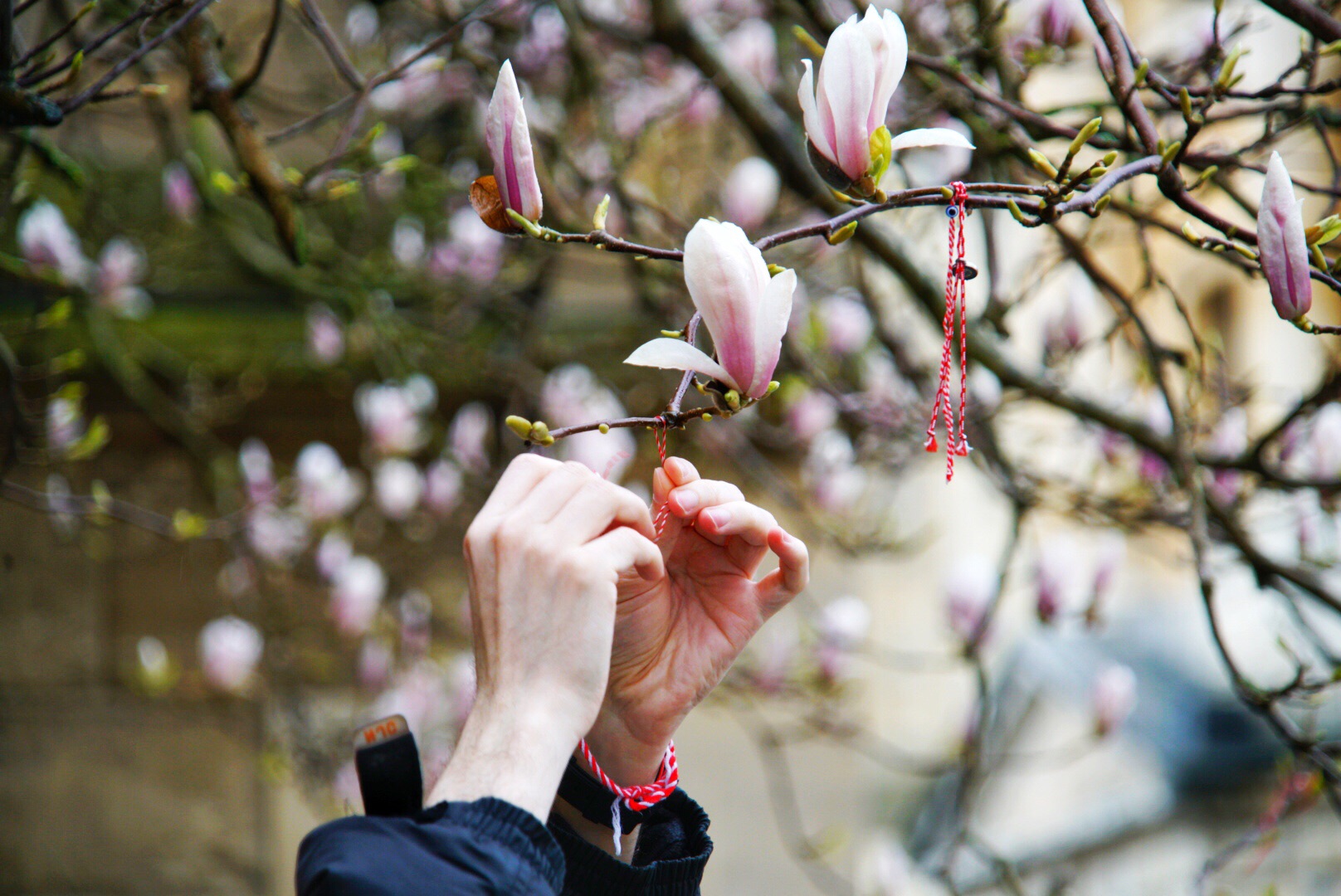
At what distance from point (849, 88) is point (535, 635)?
0.45m

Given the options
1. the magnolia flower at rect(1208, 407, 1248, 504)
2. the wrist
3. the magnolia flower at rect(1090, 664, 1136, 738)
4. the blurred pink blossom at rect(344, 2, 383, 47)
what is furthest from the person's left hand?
the blurred pink blossom at rect(344, 2, 383, 47)

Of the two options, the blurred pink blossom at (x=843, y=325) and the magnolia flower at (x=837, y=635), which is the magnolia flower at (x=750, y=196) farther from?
the magnolia flower at (x=837, y=635)

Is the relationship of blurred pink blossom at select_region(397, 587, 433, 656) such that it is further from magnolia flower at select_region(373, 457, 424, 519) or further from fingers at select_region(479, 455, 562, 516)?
fingers at select_region(479, 455, 562, 516)

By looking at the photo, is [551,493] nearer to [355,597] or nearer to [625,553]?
[625,553]

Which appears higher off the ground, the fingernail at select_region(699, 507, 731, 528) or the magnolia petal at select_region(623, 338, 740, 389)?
the magnolia petal at select_region(623, 338, 740, 389)

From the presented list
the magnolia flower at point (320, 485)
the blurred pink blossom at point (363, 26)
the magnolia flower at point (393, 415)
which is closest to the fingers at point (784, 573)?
the magnolia flower at point (393, 415)

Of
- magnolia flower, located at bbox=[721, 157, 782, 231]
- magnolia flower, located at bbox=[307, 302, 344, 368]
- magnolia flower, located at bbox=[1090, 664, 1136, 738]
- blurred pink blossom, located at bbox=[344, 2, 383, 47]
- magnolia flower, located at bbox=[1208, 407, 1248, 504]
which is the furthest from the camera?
blurred pink blossom, located at bbox=[344, 2, 383, 47]

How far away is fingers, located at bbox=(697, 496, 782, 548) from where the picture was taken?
0.87 metres

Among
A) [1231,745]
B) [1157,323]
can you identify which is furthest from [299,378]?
Result: [1157,323]

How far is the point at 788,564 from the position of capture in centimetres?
Result: 92

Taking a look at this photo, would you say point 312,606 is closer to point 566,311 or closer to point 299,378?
point 299,378

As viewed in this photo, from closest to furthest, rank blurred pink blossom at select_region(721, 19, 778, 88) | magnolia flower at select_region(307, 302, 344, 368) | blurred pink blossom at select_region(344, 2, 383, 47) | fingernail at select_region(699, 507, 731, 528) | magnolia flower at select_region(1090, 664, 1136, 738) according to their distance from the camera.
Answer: fingernail at select_region(699, 507, 731, 528) < magnolia flower at select_region(1090, 664, 1136, 738) < blurred pink blossom at select_region(721, 19, 778, 88) < magnolia flower at select_region(307, 302, 344, 368) < blurred pink blossom at select_region(344, 2, 383, 47)

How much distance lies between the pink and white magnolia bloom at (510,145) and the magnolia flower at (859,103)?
0.69ft

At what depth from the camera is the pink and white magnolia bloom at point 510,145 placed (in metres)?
0.78
